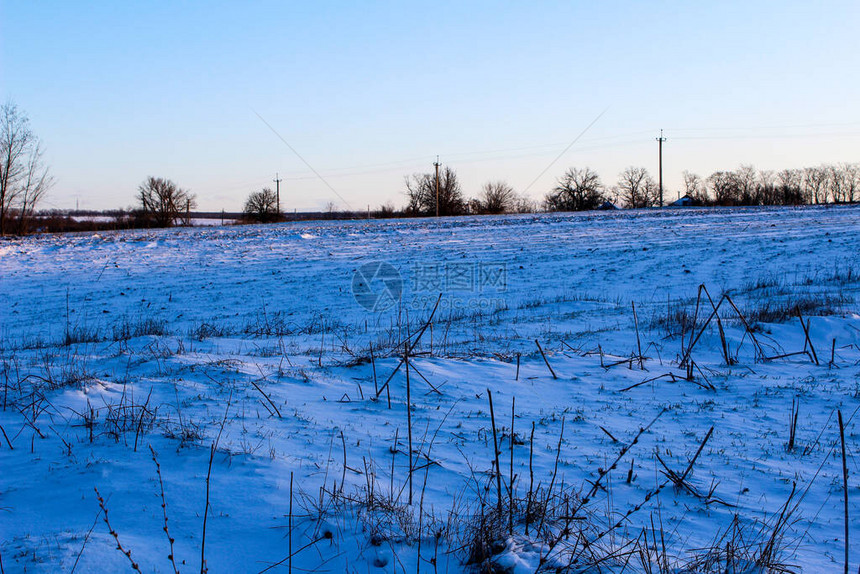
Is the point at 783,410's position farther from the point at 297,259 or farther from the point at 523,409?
the point at 297,259

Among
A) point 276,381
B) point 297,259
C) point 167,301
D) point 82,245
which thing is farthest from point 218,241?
point 276,381

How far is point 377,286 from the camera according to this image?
58.2ft

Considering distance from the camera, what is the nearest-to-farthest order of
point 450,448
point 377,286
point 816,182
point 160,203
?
point 450,448 < point 377,286 < point 160,203 < point 816,182

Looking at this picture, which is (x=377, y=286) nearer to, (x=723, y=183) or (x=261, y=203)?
(x=261, y=203)

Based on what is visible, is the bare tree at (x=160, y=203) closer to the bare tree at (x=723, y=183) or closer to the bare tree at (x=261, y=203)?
the bare tree at (x=261, y=203)

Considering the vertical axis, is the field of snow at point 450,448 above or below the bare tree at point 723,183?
below

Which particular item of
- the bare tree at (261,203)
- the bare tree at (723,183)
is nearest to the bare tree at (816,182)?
the bare tree at (723,183)

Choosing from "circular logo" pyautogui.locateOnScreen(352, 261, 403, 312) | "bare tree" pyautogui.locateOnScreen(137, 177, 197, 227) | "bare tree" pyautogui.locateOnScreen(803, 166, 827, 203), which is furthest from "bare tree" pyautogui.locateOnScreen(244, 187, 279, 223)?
"bare tree" pyautogui.locateOnScreen(803, 166, 827, 203)

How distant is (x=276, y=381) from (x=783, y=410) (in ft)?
15.5

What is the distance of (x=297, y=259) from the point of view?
22.6 meters

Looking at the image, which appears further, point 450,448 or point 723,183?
point 723,183

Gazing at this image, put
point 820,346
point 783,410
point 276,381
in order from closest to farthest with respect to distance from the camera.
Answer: point 783,410 → point 276,381 → point 820,346

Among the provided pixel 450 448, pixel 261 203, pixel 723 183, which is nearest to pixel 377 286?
pixel 450 448

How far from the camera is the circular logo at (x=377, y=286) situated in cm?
1552
